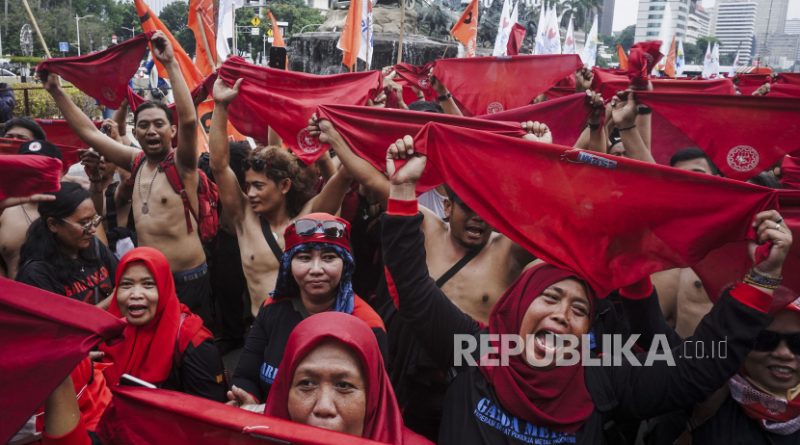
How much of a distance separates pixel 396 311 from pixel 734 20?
179 metres

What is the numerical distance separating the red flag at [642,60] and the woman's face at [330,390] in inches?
117

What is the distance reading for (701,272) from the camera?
97.6 inches

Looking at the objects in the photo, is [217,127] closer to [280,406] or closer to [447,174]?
[447,174]

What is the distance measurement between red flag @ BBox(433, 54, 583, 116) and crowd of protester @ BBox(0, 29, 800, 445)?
1481 millimetres

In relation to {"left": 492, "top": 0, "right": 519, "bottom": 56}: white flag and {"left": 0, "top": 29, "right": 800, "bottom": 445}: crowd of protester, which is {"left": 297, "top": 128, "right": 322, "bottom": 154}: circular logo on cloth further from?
{"left": 492, "top": 0, "right": 519, "bottom": 56}: white flag

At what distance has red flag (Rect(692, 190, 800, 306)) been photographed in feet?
7.09

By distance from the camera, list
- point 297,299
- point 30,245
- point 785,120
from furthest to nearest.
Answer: point 785,120, point 30,245, point 297,299

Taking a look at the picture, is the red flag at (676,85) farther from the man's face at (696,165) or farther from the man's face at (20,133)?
the man's face at (20,133)

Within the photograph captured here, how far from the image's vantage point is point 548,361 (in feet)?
6.73

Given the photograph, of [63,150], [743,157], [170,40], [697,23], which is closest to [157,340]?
[63,150]

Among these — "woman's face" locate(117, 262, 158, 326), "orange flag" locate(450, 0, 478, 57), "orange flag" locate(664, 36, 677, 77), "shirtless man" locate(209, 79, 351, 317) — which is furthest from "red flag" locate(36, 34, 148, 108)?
"orange flag" locate(664, 36, 677, 77)

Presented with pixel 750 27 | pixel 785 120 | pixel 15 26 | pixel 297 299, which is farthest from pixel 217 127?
pixel 750 27

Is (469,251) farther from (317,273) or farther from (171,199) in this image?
(171,199)

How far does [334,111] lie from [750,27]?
17575 cm
